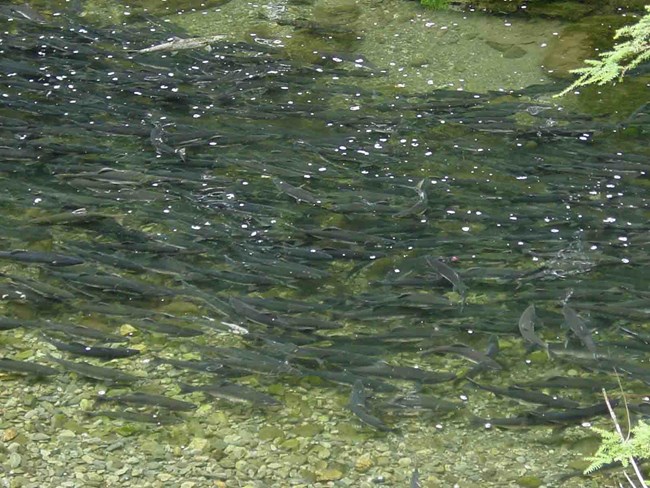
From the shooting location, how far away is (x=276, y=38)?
31.3ft

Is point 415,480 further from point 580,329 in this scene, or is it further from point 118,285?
point 118,285

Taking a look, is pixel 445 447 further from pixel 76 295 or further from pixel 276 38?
pixel 276 38

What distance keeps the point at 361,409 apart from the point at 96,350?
1.54 m

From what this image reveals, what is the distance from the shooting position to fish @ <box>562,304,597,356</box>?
16.2 feet

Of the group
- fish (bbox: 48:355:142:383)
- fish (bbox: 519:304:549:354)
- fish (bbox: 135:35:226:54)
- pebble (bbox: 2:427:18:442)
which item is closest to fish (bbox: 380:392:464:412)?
fish (bbox: 519:304:549:354)

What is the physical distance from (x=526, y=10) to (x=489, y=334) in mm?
5804

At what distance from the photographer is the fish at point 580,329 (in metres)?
4.95

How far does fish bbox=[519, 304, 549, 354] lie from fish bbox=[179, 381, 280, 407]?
143cm

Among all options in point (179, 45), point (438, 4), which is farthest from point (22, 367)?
point (438, 4)

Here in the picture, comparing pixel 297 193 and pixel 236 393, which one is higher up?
pixel 297 193

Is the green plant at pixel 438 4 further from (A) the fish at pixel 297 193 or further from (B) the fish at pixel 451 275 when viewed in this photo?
(B) the fish at pixel 451 275

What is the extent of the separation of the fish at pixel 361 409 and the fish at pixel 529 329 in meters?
1.00

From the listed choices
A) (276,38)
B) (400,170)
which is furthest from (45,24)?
(400,170)

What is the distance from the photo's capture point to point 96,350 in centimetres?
499
